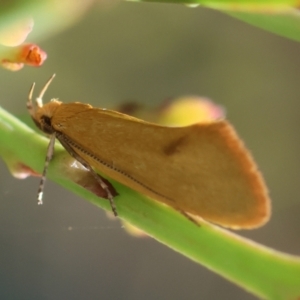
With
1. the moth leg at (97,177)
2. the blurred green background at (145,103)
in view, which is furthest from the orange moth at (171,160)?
the blurred green background at (145,103)

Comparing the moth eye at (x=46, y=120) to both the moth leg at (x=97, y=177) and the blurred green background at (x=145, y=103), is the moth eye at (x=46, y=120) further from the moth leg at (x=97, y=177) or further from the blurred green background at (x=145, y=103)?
the blurred green background at (x=145, y=103)

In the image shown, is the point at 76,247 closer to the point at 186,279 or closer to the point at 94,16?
the point at 186,279

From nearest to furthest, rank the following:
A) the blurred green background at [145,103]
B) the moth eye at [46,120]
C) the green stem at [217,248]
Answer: the green stem at [217,248] → the moth eye at [46,120] → the blurred green background at [145,103]

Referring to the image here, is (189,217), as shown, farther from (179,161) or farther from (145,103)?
(145,103)

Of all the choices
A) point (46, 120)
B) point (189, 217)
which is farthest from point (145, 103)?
point (189, 217)

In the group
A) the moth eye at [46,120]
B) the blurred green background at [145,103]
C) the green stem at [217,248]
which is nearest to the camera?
the green stem at [217,248]

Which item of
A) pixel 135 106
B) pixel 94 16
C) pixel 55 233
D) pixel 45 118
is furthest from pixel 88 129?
pixel 94 16
